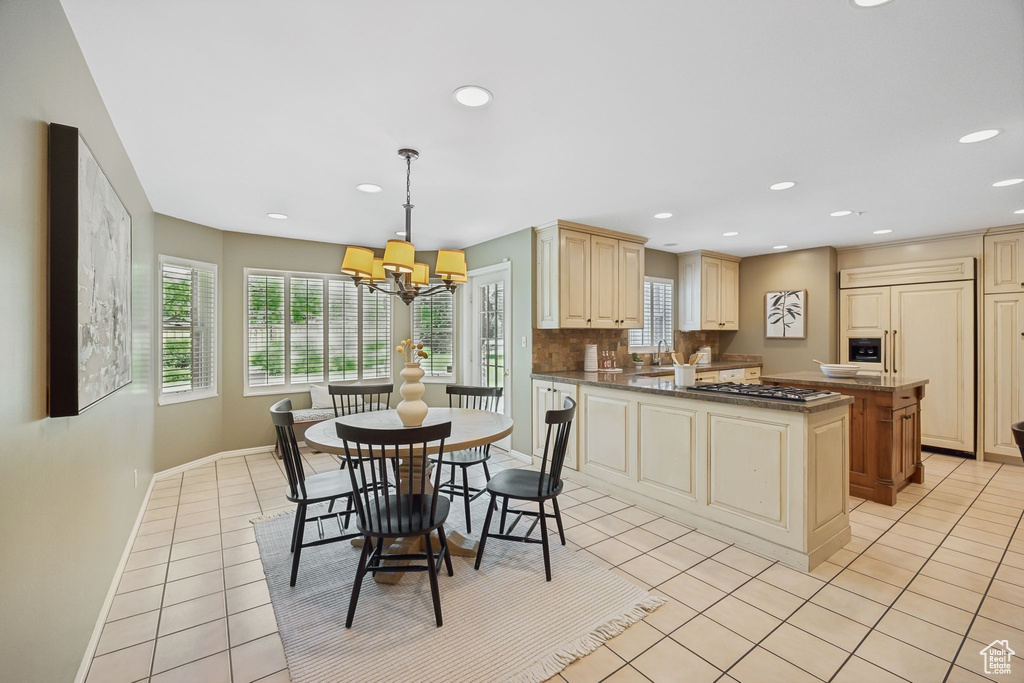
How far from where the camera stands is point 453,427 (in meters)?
2.84

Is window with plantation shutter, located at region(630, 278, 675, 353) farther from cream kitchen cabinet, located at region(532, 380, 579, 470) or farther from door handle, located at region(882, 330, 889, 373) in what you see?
door handle, located at region(882, 330, 889, 373)

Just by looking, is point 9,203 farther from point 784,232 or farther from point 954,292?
point 954,292

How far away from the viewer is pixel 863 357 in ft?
17.9

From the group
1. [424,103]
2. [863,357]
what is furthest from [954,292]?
[424,103]

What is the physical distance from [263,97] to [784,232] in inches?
199

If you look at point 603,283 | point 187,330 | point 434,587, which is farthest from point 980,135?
point 187,330

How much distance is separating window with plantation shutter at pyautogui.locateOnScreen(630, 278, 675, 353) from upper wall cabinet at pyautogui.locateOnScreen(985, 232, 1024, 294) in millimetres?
3217

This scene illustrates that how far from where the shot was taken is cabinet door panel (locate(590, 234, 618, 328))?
4680 mm

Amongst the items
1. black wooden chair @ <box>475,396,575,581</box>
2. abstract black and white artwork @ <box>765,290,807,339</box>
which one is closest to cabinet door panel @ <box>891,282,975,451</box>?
abstract black and white artwork @ <box>765,290,807,339</box>

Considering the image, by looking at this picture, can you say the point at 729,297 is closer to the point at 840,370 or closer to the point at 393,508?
the point at 840,370

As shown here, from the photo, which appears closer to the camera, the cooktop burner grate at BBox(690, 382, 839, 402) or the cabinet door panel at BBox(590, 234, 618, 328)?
the cooktop burner grate at BBox(690, 382, 839, 402)

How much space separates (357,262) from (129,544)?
230 centimetres

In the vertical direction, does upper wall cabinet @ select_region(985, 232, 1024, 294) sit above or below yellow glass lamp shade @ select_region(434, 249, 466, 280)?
above

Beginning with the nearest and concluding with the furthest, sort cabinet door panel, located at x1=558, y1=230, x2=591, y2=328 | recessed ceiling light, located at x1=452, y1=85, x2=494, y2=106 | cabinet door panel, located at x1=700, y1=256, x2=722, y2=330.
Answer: recessed ceiling light, located at x1=452, y1=85, x2=494, y2=106
cabinet door panel, located at x1=558, y1=230, x2=591, y2=328
cabinet door panel, located at x1=700, y1=256, x2=722, y2=330
